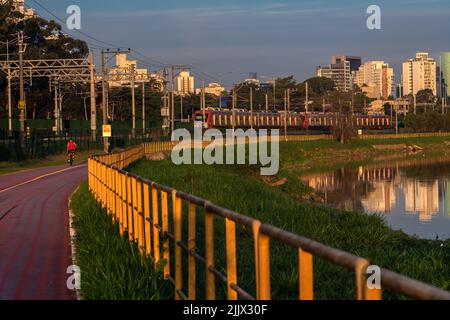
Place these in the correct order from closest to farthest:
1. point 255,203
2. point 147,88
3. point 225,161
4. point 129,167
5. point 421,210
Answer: point 255,203
point 421,210
point 129,167
point 225,161
point 147,88

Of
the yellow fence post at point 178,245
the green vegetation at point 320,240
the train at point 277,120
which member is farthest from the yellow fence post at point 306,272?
the train at point 277,120

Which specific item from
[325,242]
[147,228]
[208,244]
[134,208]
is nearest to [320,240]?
[325,242]

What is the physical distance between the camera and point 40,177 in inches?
1393

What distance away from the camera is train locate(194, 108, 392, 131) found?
299 ft

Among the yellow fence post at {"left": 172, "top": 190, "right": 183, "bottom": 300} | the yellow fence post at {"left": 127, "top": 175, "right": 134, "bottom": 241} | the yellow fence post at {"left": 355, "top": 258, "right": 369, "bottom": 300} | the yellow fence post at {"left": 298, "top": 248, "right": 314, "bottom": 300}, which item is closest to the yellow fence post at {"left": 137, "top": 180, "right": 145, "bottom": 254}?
the yellow fence post at {"left": 127, "top": 175, "right": 134, "bottom": 241}

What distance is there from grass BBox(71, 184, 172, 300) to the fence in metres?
0.19

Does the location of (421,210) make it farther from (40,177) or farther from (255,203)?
(40,177)

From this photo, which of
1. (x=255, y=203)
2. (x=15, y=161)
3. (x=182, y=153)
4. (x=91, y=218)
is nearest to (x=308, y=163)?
(x=182, y=153)

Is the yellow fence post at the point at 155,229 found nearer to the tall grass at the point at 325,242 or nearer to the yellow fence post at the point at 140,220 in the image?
the tall grass at the point at 325,242

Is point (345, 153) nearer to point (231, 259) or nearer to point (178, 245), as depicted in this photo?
point (178, 245)

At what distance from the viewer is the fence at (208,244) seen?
152 inches
